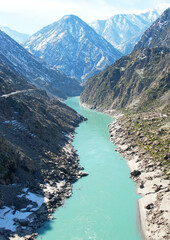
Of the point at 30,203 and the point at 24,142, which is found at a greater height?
the point at 24,142

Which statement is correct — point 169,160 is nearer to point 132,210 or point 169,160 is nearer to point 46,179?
point 132,210

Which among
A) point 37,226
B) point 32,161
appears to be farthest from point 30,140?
point 37,226

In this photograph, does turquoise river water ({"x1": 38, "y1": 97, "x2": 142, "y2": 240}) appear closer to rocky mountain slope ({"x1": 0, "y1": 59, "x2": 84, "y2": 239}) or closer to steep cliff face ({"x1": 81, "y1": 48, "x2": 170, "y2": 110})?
rocky mountain slope ({"x1": 0, "y1": 59, "x2": 84, "y2": 239})

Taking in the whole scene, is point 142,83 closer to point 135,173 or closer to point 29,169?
point 135,173

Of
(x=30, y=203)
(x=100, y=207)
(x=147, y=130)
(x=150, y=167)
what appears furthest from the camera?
(x=147, y=130)

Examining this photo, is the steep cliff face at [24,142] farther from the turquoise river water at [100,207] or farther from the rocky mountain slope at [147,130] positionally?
the rocky mountain slope at [147,130]

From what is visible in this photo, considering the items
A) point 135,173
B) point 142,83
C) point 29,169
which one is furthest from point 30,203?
point 142,83

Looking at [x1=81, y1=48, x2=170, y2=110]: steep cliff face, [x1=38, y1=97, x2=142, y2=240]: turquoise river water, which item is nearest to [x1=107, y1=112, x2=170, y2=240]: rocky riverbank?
[x1=38, y1=97, x2=142, y2=240]: turquoise river water
